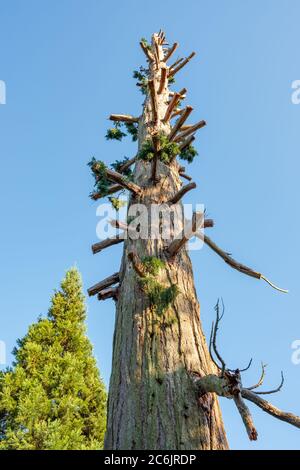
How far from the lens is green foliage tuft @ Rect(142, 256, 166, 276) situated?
3442mm

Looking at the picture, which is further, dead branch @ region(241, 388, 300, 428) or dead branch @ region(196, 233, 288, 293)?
dead branch @ region(196, 233, 288, 293)

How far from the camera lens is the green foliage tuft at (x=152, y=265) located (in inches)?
136

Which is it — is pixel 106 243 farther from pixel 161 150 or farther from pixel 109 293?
pixel 161 150

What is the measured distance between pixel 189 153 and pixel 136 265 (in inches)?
137

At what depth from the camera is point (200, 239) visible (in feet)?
14.4

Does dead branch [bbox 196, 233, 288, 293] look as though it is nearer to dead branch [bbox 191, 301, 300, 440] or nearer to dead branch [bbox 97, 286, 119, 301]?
dead branch [bbox 97, 286, 119, 301]

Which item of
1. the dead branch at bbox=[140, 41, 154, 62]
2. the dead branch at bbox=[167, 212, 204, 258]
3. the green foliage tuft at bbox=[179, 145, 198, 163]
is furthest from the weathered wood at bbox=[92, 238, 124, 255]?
the dead branch at bbox=[140, 41, 154, 62]

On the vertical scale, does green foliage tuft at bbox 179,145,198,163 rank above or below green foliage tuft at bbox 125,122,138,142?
below

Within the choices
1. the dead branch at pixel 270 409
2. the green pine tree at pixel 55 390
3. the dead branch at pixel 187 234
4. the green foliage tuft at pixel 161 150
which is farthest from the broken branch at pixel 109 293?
the green pine tree at pixel 55 390

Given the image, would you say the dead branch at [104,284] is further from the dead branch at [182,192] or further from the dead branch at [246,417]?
the dead branch at [246,417]

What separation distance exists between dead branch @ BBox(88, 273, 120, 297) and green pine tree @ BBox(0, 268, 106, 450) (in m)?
5.22

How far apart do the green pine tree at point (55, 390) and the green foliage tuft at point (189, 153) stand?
601cm

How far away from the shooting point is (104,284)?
415 centimetres

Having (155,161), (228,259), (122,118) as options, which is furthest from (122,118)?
(228,259)
